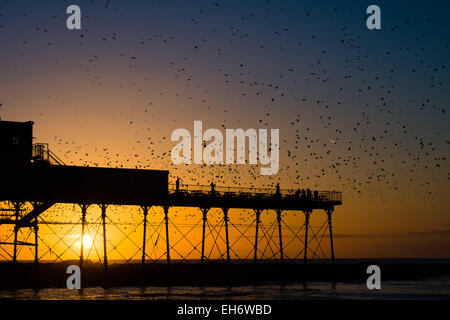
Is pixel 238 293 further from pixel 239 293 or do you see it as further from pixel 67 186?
pixel 67 186

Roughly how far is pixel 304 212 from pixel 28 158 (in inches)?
1023

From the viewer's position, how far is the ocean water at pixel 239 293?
A: 4510 cm

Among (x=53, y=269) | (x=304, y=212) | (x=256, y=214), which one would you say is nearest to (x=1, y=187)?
(x=53, y=269)

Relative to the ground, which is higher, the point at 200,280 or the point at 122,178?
the point at 122,178

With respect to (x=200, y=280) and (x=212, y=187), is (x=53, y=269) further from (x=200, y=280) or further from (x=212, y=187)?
(x=212, y=187)

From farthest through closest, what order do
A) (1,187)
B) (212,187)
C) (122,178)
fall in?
(212,187), (122,178), (1,187)

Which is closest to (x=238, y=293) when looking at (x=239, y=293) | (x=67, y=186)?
(x=239, y=293)

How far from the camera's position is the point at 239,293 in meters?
49.5

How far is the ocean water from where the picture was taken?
45.1m

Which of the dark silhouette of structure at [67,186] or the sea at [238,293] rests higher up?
the dark silhouette of structure at [67,186]

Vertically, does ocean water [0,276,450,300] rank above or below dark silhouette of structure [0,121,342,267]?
below

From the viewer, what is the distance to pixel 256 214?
60.1m

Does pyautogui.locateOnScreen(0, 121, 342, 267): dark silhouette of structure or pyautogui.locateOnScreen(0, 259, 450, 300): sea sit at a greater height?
pyautogui.locateOnScreen(0, 121, 342, 267): dark silhouette of structure

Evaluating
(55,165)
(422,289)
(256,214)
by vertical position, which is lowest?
(422,289)
